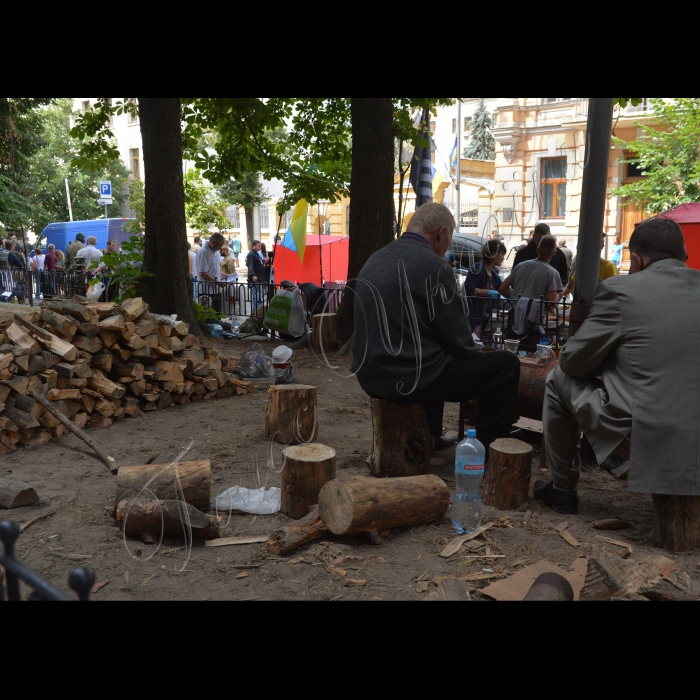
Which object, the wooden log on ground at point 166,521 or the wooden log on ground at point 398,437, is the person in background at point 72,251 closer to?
the wooden log on ground at point 398,437

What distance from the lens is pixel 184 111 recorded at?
445 inches

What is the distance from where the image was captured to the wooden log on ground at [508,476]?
4.02 m

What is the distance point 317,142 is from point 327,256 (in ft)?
18.3

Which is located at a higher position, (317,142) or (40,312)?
(317,142)

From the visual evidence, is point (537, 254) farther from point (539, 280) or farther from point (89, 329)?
point (89, 329)

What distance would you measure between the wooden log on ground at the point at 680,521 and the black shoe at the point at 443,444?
199 centimetres

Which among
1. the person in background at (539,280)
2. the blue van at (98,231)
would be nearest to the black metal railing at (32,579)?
the person in background at (539,280)

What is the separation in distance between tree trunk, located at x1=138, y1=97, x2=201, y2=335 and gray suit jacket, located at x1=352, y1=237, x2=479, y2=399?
5.21m

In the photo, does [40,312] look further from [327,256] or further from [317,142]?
[327,256]

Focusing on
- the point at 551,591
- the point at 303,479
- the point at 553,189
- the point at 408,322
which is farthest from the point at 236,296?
the point at 553,189

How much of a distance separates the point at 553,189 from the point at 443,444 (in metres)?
17.4

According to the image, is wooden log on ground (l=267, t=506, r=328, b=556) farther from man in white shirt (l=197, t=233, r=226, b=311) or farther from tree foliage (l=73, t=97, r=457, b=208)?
man in white shirt (l=197, t=233, r=226, b=311)
